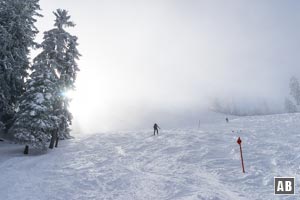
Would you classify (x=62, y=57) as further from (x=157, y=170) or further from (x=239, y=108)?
(x=239, y=108)

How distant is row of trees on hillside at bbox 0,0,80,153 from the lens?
77.9 ft

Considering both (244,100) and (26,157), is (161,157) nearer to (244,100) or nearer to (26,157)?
(26,157)

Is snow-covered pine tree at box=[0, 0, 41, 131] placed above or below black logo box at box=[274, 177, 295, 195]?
above

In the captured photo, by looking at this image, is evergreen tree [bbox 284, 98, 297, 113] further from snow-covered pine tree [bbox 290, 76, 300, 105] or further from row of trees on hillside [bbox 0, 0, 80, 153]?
row of trees on hillside [bbox 0, 0, 80, 153]

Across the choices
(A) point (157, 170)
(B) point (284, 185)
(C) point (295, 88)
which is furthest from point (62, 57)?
(C) point (295, 88)

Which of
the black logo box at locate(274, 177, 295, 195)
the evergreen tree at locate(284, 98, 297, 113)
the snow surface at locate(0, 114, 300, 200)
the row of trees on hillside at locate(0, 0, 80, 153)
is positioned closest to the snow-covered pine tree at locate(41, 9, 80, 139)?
the row of trees on hillside at locate(0, 0, 80, 153)

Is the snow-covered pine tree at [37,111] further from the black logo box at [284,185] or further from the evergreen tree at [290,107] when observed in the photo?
the evergreen tree at [290,107]

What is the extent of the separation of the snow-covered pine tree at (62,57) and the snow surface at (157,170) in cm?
472

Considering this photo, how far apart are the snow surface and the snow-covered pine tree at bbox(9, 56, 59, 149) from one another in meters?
1.71

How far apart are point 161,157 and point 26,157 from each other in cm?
1151

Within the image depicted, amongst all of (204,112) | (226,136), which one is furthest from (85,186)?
(204,112)

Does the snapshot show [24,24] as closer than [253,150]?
No

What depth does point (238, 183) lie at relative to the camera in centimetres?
1385

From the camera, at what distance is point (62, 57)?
96.4 ft
